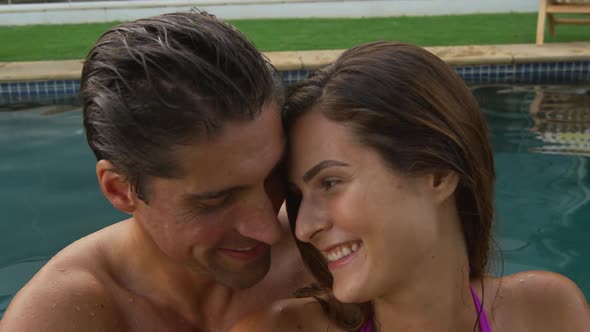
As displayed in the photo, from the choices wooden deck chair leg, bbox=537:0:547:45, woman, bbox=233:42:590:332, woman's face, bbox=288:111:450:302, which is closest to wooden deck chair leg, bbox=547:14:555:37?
wooden deck chair leg, bbox=537:0:547:45

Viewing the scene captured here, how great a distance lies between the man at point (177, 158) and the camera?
2375 mm

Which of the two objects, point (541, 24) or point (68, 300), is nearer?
point (68, 300)

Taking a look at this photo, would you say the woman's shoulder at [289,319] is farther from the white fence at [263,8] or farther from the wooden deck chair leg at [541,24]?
the white fence at [263,8]

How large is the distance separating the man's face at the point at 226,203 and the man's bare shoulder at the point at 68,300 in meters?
0.28

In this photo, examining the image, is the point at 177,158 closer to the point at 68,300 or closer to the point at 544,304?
the point at 68,300

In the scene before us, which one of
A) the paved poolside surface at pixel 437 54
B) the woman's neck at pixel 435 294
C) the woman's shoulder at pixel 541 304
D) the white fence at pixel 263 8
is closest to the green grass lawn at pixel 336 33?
the white fence at pixel 263 8

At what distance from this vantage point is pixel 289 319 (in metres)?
2.49

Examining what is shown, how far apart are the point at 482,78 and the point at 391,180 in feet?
22.8

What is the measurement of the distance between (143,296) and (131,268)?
116mm

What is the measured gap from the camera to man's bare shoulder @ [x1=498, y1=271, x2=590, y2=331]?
2537 millimetres

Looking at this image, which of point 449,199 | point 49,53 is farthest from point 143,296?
point 49,53

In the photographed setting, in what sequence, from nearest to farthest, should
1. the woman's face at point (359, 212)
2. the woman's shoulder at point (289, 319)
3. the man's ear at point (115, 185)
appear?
the woman's face at point (359, 212) < the woman's shoulder at point (289, 319) < the man's ear at point (115, 185)

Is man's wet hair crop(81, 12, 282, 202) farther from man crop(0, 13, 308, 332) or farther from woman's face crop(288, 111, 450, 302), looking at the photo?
woman's face crop(288, 111, 450, 302)

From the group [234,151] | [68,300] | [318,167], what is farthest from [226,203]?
[68,300]
